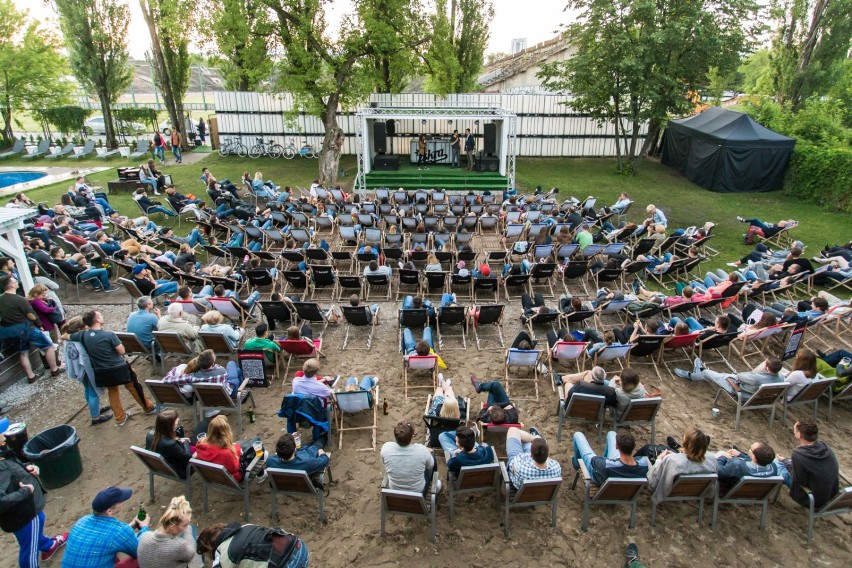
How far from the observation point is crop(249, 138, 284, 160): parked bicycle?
81.6ft

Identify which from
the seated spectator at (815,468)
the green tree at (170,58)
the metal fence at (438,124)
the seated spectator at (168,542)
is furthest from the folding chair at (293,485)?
the green tree at (170,58)

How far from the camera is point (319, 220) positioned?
44.6ft

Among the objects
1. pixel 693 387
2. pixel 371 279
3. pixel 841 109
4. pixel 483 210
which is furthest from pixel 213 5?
pixel 841 109

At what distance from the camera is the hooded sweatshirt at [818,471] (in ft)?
15.6

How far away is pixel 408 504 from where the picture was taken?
15.3 ft

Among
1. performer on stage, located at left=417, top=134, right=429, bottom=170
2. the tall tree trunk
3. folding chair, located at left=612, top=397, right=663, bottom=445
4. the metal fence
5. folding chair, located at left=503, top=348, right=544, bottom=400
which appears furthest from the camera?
the metal fence

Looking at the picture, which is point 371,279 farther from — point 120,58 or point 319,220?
point 120,58

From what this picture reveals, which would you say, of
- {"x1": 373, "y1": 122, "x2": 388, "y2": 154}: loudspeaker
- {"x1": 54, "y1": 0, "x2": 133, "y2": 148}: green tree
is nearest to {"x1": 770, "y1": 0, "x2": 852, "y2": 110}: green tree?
{"x1": 373, "y1": 122, "x2": 388, "y2": 154}: loudspeaker

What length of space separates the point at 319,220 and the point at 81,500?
929 cm

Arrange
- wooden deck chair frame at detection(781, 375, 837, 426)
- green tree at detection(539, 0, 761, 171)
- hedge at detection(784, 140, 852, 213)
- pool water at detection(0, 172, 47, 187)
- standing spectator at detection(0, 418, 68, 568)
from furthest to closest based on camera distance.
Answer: pool water at detection(0, 172, 47, 187) < green tree at detection(539, 0, 761, 171) < hedge at detection(784, 140, 852, 213) < wooden deck chair frame at detection(781, 375, 837, 426) < standing spectator at detection(0, 418, 68, 568)

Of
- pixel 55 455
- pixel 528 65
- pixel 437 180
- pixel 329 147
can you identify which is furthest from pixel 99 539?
pixel 528 65

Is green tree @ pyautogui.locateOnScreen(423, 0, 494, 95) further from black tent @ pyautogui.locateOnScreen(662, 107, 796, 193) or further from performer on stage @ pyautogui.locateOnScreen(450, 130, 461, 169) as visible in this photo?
black tent @ pyautogui.locateOnScreen(662, 107, 796, 193)

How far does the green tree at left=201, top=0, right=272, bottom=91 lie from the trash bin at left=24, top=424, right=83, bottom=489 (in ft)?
52.8

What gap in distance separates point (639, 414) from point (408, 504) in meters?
3.06
